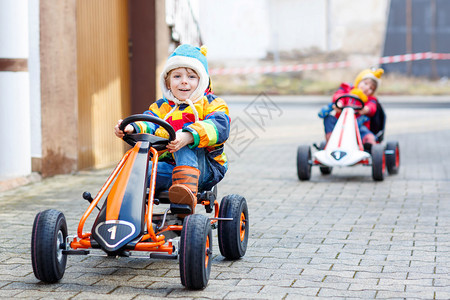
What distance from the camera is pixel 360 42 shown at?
2591 centimetres

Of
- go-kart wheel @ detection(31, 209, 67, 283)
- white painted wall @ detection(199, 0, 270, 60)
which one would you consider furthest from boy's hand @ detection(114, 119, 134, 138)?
white painted wall @ detection(199, 0, 270, 60)

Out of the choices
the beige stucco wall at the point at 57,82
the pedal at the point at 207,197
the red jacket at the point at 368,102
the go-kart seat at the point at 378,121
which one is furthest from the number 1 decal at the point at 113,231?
the go-kart seat at the point at 378,121

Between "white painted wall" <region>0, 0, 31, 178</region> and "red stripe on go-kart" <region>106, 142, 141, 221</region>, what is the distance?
4194mm

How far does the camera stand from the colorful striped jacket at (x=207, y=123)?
4.77 metres

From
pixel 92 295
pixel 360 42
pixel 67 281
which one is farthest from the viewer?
pixel 360 42

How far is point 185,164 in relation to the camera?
15.9 feet

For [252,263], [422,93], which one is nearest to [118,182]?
[252,263]

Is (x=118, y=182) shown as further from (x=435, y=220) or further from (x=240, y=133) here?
(x=240, y=133)

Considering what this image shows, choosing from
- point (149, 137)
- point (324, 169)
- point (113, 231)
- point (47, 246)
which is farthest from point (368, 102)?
point (47, 246)

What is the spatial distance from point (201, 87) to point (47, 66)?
4.06 meters

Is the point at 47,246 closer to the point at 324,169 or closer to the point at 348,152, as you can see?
the point at 348,152

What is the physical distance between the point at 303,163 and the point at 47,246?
471cm

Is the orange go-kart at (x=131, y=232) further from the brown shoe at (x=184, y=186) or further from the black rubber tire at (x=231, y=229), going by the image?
the black rubber tire at (x=231, y=229)

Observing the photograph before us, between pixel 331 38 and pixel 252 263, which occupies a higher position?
pixel 331 38
